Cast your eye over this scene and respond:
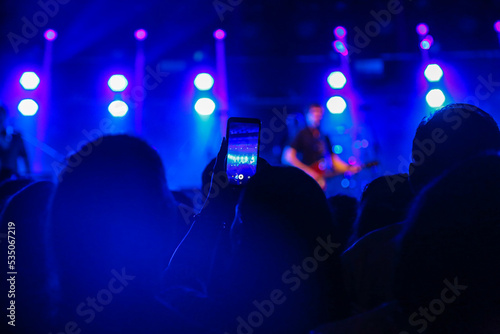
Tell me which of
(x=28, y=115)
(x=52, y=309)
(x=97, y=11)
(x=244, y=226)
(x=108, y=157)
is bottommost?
(x=52, y=309)

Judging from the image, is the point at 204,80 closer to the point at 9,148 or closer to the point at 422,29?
the point at 9,148

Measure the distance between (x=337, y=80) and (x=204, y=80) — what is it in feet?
8.68

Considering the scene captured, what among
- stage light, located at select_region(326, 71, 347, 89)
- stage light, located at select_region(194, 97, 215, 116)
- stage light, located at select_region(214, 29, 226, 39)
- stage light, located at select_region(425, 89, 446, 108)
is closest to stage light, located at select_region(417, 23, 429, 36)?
stage light, located at select_region(425, 89, 446, 108)

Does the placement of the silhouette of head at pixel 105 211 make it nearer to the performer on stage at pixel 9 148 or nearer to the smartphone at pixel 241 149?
the smartphone at pixel 241 149

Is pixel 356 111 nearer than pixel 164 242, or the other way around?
pixel 164 242

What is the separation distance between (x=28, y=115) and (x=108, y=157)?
7.91m

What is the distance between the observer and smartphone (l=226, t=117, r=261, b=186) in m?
1.50

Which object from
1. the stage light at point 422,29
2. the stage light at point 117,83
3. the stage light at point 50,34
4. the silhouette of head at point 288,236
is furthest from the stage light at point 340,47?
the silhouette of head at point 288,236

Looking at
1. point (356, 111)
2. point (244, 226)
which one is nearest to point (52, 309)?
point (244, 226)

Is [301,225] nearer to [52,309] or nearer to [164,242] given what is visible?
[164,242]

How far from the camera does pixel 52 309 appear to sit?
175cm

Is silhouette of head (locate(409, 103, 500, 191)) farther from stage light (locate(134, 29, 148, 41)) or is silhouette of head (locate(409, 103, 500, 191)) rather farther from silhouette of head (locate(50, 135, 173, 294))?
stage light (locate(134, 29, 148, 41))

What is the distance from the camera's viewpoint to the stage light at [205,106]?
8.56 meters

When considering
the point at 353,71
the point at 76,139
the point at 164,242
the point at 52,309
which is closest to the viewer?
the point at 164,242
